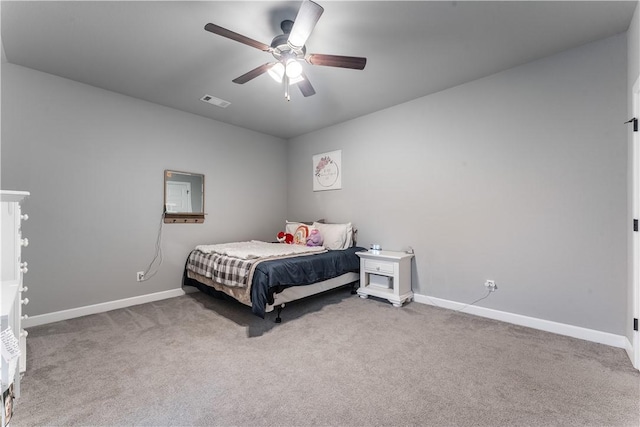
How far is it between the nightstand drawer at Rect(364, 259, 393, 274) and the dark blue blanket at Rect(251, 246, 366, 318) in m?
0.18

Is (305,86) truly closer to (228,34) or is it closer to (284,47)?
(284,47)

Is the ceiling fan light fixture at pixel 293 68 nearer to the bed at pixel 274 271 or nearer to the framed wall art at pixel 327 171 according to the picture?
the bed at pixel 274 271

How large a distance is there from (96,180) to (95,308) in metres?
1.42

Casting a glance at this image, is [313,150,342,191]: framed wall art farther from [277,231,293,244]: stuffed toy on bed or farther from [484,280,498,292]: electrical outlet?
[484,280,498,292]: electrical outlet

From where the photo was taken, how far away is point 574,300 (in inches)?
95.6

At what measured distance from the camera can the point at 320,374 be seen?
1.88m

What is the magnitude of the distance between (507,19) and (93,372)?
391 cm

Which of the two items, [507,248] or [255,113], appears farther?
[255,113]

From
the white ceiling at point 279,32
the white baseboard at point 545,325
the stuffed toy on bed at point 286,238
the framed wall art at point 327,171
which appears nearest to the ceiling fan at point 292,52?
the white ceiling at point 279,32

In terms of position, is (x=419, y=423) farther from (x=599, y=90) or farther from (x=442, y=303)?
(x=599, y=90)

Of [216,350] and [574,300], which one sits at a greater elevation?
[574,300]

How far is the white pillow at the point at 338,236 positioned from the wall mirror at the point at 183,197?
182cm

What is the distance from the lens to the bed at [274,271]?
2686mm

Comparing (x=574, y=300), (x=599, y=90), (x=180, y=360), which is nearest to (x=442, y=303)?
(x=574, y=300)
